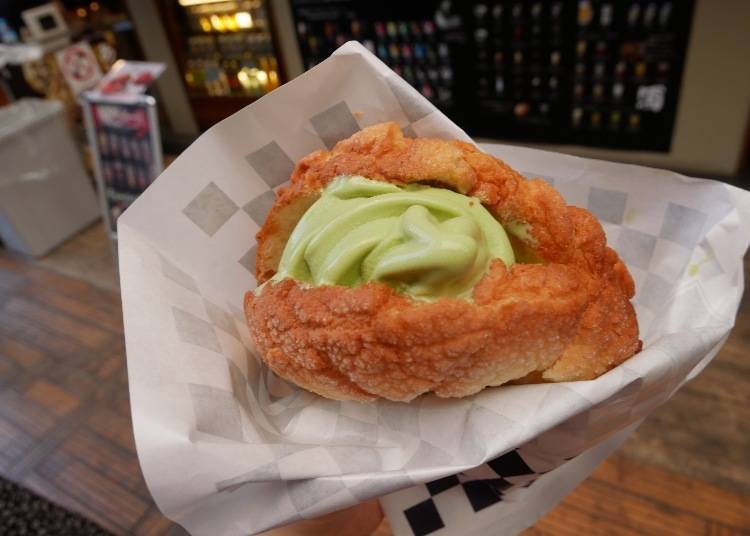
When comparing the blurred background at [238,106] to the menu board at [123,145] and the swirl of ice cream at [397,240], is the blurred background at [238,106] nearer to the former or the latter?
Answer: the menu board at [123,145]

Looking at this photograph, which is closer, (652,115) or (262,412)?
(262,412)

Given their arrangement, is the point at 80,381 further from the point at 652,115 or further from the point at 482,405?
the point at 652,115

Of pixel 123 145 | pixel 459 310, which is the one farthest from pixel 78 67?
pixel 459 310

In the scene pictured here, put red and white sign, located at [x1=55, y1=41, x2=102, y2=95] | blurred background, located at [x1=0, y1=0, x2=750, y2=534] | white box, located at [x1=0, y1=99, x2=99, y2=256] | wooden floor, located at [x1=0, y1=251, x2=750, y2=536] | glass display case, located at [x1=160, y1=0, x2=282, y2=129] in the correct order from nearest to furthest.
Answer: wooden floor, located at [x1=0, y1=251, x2=750, y2=536]
blurred background, located at [x1=0, y1=0, x2=750, y2=534]
red and white sign, located at [x1=55, y1=41, x2=102, y2=95]
white box, located at [x1=0, y1=99, x2=99, y2=256]
glass display case, located at [x1=160, y1=0, x2=282, y2=129]

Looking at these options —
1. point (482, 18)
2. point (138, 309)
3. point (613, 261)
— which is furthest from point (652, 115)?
point (138, 309)

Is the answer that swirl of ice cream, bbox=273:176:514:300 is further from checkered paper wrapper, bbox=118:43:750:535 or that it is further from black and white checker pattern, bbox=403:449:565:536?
black and white checker pattern, bbox=403:449:565:536

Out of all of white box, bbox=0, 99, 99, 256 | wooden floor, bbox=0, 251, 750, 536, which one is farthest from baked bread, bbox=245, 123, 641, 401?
white box, bbox=0, 99, 99, 256
